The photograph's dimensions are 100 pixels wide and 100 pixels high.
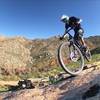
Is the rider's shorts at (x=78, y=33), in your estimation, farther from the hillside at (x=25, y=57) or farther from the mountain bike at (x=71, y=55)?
the hillside at (x=25, y=57)

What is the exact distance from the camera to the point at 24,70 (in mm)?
49938

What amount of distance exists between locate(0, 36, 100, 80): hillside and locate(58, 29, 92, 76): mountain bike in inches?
938

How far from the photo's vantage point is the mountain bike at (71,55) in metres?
20.4

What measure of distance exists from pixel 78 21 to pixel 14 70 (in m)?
31.0

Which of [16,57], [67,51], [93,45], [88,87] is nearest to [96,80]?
[88,87]

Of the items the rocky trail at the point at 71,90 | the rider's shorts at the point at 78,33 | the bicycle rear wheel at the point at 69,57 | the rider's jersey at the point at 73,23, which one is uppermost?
the rider's jersey at the point at 73,23

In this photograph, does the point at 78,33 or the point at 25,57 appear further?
the point at 25,57

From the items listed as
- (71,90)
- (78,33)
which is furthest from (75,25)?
(71,90)

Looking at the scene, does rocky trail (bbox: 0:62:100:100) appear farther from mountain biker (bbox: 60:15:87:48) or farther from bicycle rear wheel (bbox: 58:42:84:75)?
mountain biker (bbox: 60:15:87:48)

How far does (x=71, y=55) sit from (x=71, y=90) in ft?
6.46

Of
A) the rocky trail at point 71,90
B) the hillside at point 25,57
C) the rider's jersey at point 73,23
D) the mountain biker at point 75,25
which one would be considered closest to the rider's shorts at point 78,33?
the mountain biker at point 75,25

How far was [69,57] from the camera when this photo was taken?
21.1 metres

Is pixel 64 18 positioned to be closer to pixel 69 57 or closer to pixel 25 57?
pixel 69 57

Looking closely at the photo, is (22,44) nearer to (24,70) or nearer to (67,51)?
(24,70)
